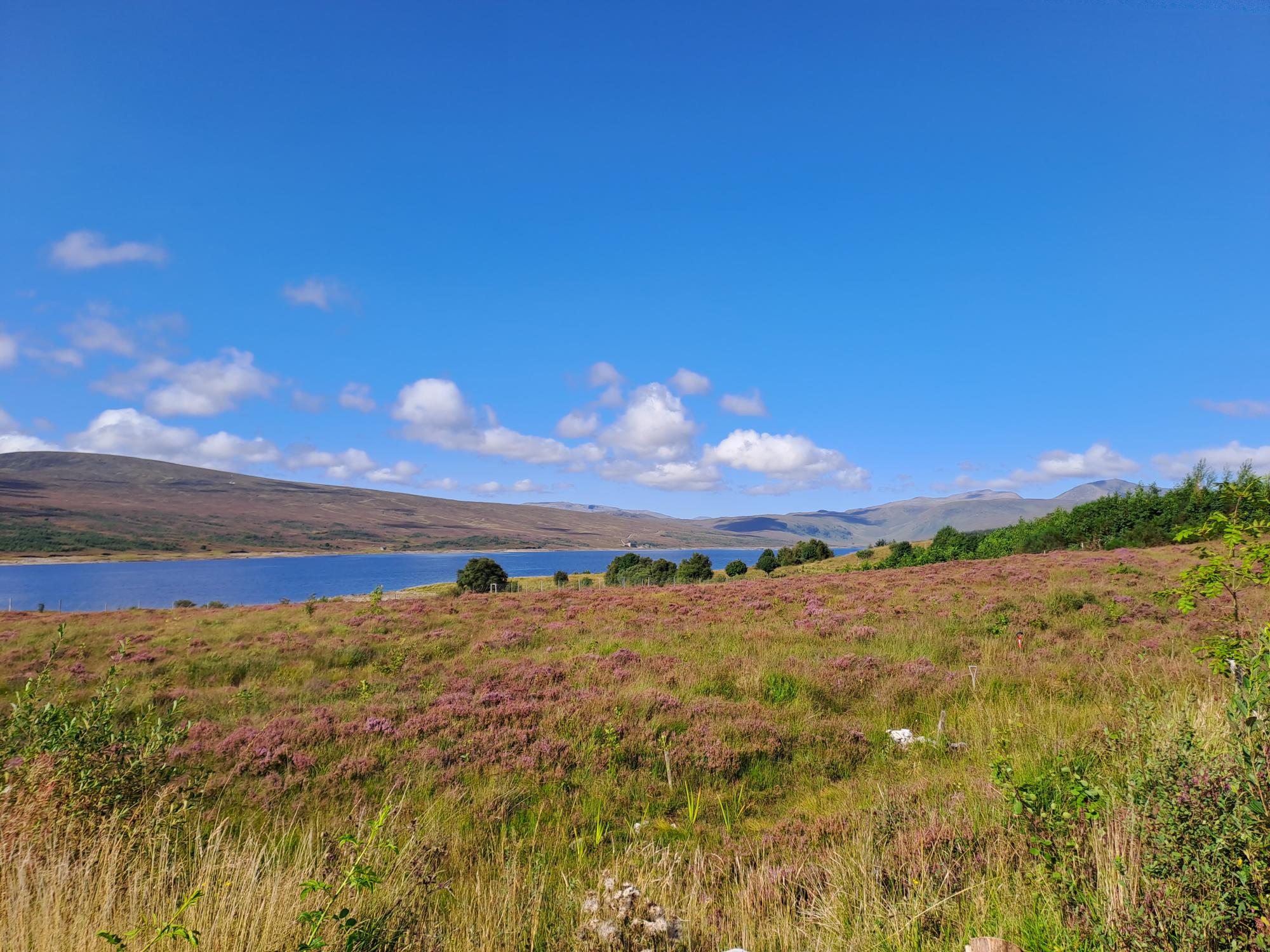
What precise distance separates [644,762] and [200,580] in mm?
145380

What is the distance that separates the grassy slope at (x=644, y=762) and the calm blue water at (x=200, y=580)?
2495 inches

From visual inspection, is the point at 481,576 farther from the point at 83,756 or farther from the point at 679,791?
the point at 83,756

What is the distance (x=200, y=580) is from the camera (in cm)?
11762

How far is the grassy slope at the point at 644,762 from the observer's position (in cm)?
354

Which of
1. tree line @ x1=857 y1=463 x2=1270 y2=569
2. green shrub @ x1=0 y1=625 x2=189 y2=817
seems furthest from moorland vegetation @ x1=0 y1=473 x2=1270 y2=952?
tree line @ x1=857 y1=463 x2=1270 y2=569

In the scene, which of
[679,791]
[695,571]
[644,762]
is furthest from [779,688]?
[695,571]

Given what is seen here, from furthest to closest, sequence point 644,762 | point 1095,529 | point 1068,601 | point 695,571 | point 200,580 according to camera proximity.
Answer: point 200,580 → point 695,571 → point 1095,529 → point 1068,601 → point 644,762

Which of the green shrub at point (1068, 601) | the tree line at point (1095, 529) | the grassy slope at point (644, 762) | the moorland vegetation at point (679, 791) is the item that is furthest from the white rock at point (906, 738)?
the tree line at point (1095, 529)

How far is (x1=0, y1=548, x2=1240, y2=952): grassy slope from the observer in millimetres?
3537

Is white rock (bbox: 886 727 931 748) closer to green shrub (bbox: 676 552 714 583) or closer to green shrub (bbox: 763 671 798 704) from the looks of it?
green shrub (bbox: 763 671 798 704)

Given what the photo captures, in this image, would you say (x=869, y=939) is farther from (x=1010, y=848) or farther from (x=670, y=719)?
(x=670, y=719)

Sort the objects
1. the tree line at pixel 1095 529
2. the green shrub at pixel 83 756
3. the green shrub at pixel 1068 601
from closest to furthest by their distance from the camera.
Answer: the green shrub at pixel 83 756 < the green shrub at pixel 1068 601 < the tree line at pixel 1095 529

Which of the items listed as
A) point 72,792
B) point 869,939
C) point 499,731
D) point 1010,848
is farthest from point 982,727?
point 72,792

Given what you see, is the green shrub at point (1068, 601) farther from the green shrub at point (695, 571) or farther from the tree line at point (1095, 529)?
the green shrub at point (695, 571)
